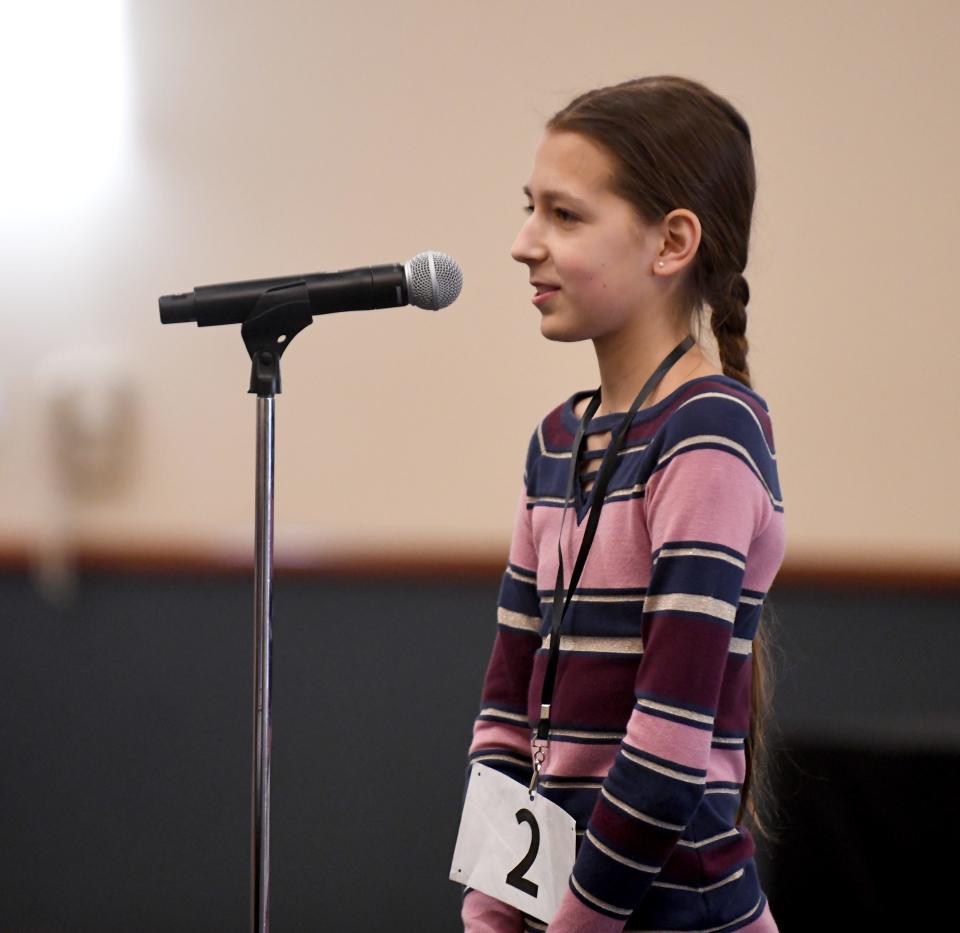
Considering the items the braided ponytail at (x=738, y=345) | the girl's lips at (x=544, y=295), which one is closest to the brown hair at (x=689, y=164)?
the braided ponytail at (x=738, y=345)

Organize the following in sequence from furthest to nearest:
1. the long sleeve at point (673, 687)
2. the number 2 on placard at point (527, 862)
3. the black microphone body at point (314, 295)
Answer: the black microphone body at point (314, 295), the number 2 on placard at point (527, 862), the long sleeve at point (673, 687)

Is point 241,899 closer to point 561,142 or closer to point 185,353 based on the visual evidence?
point 185,353

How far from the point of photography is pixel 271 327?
3.79ft

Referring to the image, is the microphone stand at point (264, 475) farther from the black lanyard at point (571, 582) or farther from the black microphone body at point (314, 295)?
the black lanyard at point (571, 582)

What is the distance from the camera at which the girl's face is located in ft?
3.60

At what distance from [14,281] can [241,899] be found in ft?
4.10

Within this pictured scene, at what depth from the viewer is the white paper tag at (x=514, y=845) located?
1.03m

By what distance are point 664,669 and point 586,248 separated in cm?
38

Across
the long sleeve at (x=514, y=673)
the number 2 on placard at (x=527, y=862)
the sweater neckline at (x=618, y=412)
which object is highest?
the sweater neckline at (x=618, y=412)

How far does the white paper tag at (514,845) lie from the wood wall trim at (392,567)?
41.6 inches

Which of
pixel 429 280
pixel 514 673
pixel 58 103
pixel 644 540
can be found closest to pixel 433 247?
pixel 58 103

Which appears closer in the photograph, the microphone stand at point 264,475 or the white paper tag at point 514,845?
the white paper tag at point 514,845

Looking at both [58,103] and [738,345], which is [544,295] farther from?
[58,103]

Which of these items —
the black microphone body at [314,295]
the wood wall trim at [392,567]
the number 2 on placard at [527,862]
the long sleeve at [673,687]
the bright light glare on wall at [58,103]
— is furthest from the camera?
the bright light glare on wall at [58,103]
